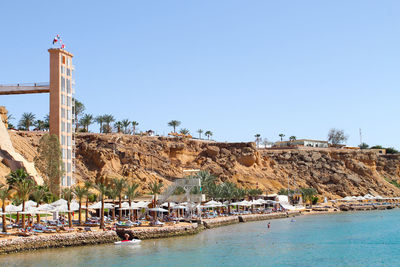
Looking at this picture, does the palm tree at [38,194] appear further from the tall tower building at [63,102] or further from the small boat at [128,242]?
the tall tower building at [63,102]

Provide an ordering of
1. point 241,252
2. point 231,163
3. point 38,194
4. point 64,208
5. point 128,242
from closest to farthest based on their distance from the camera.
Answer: point 241,252 → point 128,242 → point 64,208 → point 38,194 → point 231,163

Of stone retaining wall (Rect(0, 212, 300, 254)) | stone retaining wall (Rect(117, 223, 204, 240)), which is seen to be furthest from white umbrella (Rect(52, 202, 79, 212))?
stone retaining wall (Rect(117, 223, 204, 240))

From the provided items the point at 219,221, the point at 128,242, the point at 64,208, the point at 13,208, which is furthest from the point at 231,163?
the point at 13,208

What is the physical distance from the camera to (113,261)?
35938 millimetres

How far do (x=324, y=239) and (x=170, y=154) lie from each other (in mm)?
52698

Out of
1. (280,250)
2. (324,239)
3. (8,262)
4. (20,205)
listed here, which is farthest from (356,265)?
(20,205)

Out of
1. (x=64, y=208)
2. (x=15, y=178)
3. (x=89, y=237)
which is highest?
(x=15, y=178)

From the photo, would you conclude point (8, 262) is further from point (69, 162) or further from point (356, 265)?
point (69, 162)

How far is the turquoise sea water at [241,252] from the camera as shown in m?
36.0

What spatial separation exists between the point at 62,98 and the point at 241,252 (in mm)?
37677

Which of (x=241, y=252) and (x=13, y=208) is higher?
(x=13, y=208)

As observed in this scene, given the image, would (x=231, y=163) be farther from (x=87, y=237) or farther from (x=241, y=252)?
(x=241, y=252)

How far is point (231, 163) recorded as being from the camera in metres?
103

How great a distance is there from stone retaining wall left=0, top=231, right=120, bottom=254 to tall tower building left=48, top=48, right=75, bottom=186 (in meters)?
22.5
